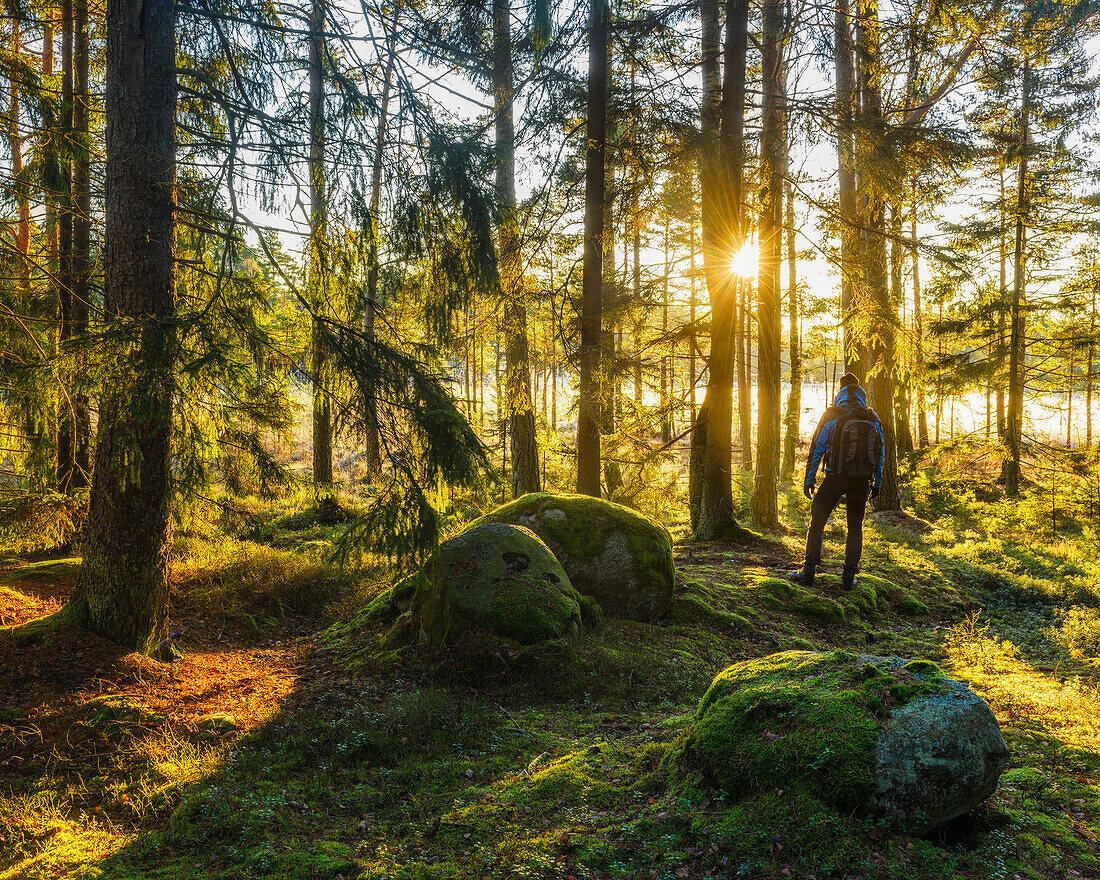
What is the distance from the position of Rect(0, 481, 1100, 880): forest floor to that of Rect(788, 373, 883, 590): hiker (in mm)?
689

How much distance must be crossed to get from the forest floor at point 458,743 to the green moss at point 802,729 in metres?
0.12

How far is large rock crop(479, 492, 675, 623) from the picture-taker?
6949mm

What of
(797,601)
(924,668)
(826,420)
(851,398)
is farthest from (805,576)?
(924,668)

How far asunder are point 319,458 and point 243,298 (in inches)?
327

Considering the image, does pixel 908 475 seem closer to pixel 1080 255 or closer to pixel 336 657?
pixel 1080 255

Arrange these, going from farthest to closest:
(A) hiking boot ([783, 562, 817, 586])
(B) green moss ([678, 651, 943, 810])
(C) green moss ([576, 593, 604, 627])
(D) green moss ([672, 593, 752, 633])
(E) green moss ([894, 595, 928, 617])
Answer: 1. (A) hiking boot ([783, 562, 817, 586])
2. (E) green moss ([894, 595, 928, 617])
3. (D) green moss ([672, 593, 752, 633])
4. (C) green moss ([576, 593, 604, 627])
5. (B) green moss ([678, 651, 943, 810])

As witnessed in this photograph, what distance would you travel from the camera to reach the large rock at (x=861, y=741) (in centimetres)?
280

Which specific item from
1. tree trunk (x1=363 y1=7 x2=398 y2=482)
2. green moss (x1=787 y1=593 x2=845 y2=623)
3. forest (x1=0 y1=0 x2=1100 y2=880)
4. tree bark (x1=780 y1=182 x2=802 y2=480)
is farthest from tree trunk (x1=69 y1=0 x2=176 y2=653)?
tree bark (x1=780 y1=182 x2=802 y2=480)

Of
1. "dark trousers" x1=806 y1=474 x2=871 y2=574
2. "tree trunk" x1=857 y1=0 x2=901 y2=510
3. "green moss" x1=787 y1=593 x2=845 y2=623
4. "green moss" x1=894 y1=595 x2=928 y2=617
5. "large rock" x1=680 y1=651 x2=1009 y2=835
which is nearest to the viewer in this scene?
"large rock" x1=680 y1=651 x2=1009 y2=835

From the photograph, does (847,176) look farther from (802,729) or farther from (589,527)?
(802,729)

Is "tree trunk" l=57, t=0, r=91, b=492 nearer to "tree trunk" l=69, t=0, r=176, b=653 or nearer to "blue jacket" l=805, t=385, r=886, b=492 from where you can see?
"tree trunk" l=69, t=0, r=176, b=653

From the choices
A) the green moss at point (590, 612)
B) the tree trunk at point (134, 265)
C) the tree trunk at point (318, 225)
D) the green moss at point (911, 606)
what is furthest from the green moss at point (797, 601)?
the tree trunk at point (134, 265)

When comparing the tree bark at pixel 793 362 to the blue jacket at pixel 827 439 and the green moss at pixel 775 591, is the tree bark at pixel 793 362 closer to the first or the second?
the blue jacket at pixel 827 439

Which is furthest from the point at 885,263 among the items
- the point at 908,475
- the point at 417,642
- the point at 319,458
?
the point at 319,458
